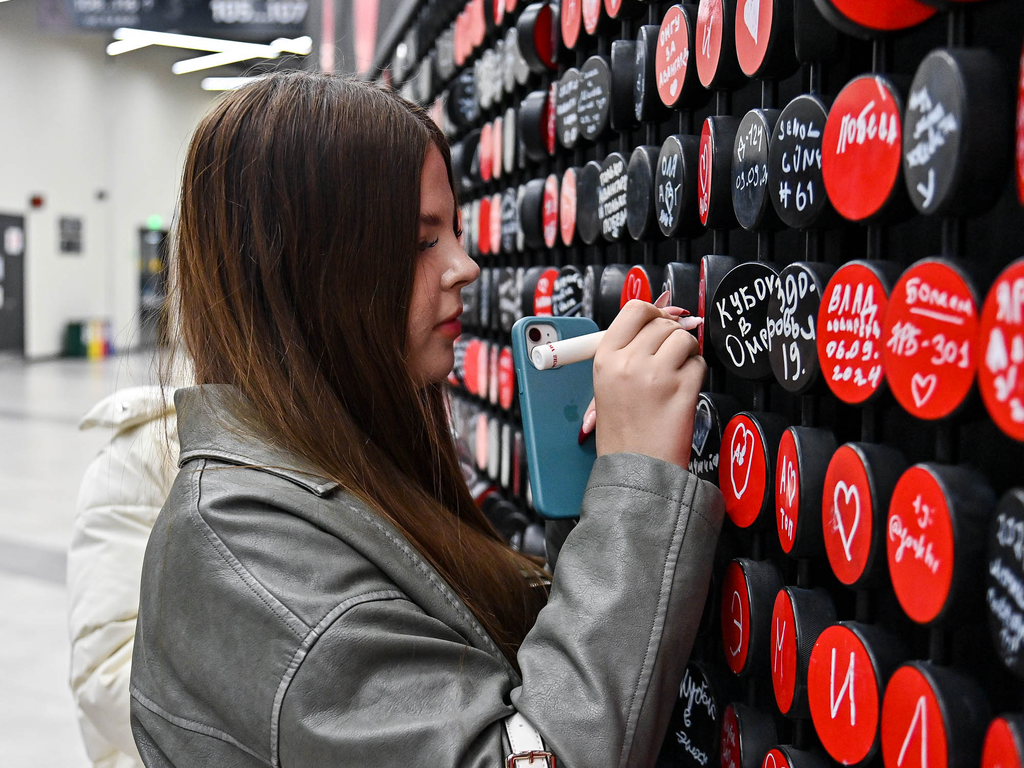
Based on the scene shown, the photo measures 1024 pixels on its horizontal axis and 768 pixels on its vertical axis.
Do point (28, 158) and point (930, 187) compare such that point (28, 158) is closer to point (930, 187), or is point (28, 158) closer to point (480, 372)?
point (480, 372)

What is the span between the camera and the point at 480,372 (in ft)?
6.82

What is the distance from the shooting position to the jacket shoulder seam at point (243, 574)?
0.83 m

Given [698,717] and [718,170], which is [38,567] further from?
[718,170]

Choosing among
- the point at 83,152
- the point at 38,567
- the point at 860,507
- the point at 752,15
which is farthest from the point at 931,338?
the point at 83,152

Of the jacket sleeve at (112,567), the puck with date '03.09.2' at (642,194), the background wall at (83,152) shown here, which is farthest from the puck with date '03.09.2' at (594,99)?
the background wall at (83,152)

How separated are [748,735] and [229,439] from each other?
59 centimetres

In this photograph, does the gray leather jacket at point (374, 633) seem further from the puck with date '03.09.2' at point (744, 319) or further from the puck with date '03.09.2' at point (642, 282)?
the puck with date '03.09.2' at point (642, 282)

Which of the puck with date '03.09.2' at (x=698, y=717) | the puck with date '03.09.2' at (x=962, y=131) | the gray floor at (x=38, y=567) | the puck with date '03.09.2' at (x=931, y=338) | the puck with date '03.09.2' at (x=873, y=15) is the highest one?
the puck with date '03.09.2' at (x=873, y=15)

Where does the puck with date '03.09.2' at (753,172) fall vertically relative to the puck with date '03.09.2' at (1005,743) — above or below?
above

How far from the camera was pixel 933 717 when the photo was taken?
65 centimetres

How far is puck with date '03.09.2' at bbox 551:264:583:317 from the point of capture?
1.40m

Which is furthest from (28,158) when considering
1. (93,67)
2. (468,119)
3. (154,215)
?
(468,119)

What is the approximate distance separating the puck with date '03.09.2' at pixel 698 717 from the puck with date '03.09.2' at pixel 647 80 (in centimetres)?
63

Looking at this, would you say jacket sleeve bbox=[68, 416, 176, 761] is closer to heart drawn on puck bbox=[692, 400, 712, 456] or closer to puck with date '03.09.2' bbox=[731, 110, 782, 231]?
heart drawn on puck bbox=[692, 400, 712, 456]
